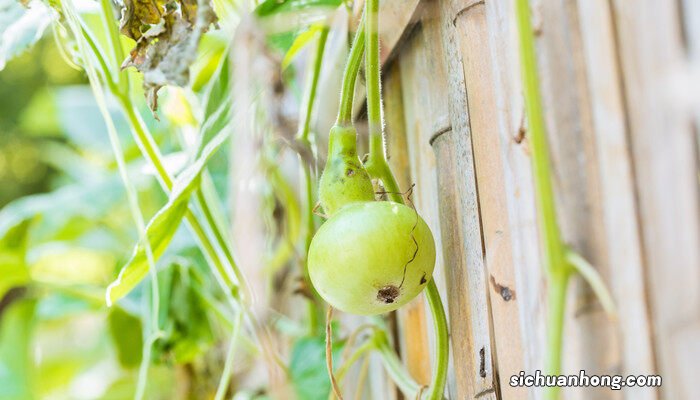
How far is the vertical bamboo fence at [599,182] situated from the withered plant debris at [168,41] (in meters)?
0.28

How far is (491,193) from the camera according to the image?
0.60 metres

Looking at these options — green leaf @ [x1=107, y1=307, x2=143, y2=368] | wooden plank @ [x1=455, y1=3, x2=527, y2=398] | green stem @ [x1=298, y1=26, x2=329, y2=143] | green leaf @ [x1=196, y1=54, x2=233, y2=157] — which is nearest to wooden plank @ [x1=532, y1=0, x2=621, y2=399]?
wooden plank @ [x1=455, y1=3, x2=527, y2=398]

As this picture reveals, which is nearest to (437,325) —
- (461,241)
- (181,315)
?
(461,241)

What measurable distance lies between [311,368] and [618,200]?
28.6 inches

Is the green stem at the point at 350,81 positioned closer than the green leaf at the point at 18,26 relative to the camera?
Yes

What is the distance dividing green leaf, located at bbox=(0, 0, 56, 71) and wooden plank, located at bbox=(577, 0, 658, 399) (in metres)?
0.74

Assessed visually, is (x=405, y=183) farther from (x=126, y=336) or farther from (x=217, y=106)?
(x=126, y=336)

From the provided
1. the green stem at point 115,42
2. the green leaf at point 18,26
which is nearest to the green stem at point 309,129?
the green stem at point 115,42

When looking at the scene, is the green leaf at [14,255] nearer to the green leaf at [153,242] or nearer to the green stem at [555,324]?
the green leaf at [153,242]

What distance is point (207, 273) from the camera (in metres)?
1.60

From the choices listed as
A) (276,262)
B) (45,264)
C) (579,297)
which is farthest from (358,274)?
(45,264)

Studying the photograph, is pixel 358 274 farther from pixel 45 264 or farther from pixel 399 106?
pixel 45 264

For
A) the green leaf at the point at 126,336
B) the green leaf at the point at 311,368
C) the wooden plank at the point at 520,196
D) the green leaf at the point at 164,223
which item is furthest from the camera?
the green leaf at the point at 126,336

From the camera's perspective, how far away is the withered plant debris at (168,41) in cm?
78
